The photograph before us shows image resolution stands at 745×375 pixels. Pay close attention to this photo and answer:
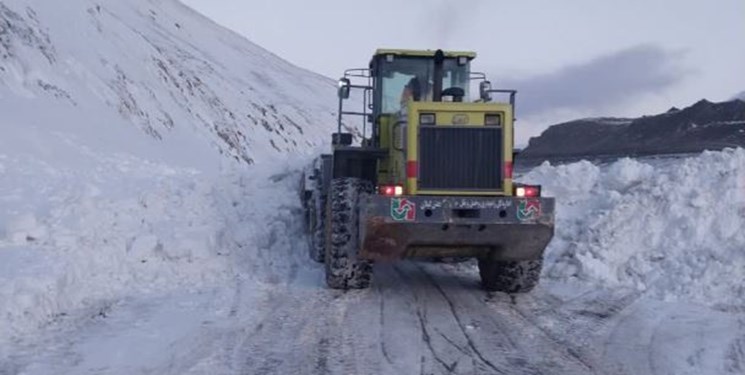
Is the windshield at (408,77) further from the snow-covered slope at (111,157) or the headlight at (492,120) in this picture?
the snow-covered slope at (111,157)

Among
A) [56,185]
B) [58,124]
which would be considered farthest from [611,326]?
[58,124]

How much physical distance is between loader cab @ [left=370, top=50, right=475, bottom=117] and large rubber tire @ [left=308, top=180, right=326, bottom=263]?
1.65 meters

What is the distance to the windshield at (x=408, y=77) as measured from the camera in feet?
35.7

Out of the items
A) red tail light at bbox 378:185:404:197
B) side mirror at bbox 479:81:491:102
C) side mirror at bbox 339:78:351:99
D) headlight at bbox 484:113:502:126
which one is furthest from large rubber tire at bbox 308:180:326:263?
headlight at bbox 484:113:502:126

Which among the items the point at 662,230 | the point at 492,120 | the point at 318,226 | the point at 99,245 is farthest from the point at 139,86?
the point at 492,120

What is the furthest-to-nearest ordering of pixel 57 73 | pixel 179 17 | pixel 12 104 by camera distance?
pixel 179 17, pixel 57 73, pixel 12 104

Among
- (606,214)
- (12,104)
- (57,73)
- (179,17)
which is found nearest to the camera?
(606,214)

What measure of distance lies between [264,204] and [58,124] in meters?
11.2

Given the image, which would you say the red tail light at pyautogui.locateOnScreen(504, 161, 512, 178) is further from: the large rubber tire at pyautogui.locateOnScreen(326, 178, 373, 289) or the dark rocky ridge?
the dark rocky ridge

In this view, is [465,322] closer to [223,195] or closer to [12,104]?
[223,195]

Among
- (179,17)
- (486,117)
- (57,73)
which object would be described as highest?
(179,17)

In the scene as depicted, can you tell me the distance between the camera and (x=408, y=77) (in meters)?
10.9

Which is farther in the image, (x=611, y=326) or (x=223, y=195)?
(x=223, y=195)

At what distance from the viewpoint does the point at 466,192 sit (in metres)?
9.42
